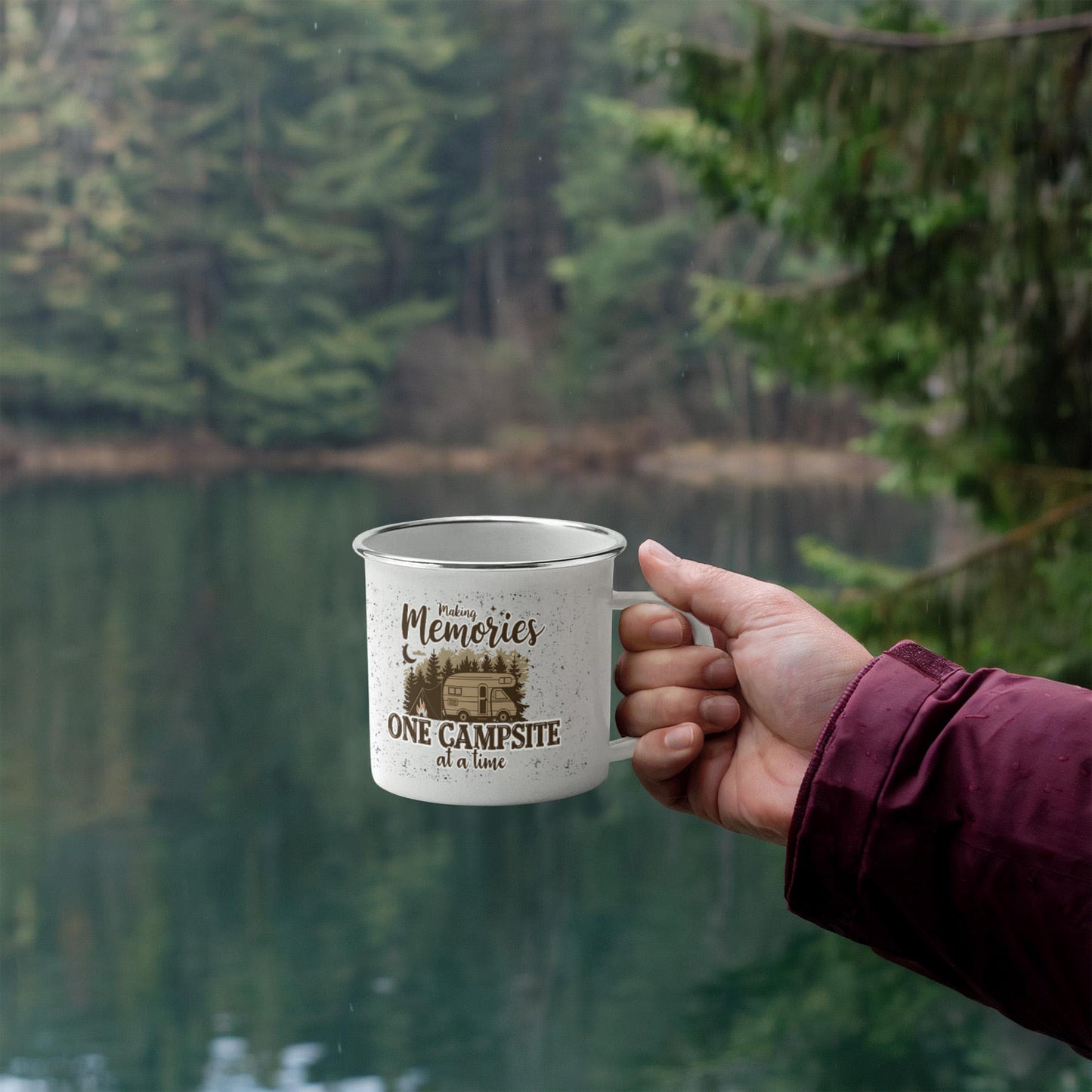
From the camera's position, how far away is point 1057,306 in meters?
2.57

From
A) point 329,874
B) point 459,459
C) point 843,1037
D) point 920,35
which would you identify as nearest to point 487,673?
point 920,35

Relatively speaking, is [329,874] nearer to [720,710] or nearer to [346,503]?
[346,503]

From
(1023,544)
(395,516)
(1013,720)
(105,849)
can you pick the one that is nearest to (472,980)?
(105,849)

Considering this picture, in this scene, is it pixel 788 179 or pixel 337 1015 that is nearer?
pixel 788 179

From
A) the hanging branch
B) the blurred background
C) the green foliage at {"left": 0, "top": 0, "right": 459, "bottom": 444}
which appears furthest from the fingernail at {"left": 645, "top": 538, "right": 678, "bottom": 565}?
the green foliage at {"left": 0, "top": 0, "right": 459, "bottom": 444}

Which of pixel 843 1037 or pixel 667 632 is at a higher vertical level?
pixel 667 632

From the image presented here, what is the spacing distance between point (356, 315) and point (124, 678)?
3.12 meters

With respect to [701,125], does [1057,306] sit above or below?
below

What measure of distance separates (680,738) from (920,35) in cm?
185

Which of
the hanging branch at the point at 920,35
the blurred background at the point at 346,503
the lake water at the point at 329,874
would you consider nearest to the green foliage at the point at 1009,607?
the hanging branch at the point at 920,35

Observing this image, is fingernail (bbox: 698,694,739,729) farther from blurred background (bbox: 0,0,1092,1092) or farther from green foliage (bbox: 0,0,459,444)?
green foliage (bbox: 0,0,459,444)

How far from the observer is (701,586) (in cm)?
75

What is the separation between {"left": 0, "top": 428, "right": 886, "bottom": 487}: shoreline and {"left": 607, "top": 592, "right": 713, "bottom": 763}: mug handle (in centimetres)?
759

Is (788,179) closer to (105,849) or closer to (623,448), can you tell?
(623,448)
